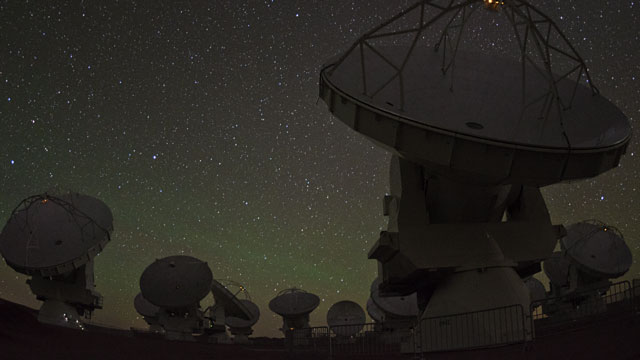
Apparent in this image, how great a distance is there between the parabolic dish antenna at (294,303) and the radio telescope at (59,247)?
15244mm

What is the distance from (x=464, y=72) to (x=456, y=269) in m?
6.34

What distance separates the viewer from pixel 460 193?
58.0 feet

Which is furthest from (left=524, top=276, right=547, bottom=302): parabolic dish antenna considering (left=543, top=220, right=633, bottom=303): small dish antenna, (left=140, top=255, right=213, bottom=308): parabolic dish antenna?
(left=140, top=255, right=213, bottom=308): parabolic dish antenna

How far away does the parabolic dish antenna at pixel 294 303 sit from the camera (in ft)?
138

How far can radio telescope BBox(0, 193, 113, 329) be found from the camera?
27.1 meters

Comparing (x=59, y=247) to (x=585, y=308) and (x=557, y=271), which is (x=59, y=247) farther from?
(x=557, y=271)

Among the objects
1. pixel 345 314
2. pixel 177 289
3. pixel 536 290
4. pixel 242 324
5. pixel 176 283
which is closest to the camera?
pixel 177 289

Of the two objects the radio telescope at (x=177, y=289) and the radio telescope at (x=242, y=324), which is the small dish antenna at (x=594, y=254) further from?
the radio telescope at (x=242, y=324)

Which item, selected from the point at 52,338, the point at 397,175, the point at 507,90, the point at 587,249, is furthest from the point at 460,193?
the point at 587,249

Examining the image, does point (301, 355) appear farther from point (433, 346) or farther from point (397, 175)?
point (397, 175)

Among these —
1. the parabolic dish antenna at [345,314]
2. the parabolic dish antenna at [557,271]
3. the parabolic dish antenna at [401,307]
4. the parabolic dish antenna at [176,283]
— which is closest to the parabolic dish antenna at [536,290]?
the parabolic dish antenna at [557,271]

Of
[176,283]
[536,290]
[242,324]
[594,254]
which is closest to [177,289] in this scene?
[176,283]

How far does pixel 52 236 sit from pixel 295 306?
741 inches

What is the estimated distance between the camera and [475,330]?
1648cm
